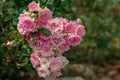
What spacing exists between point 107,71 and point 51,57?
2808 millimetres

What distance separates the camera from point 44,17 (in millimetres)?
3299

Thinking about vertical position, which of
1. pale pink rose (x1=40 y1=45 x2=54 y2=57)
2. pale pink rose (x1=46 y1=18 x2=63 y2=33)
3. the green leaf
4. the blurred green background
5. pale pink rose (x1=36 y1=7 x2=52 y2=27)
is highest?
pale pink rose (x1=36 y1=7 x2=52 y2=27)

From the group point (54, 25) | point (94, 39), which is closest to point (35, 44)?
point (54, 25)

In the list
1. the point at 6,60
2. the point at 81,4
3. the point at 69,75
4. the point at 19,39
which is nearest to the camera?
the point at 19,39

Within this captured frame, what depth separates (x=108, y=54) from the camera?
6.18 metres

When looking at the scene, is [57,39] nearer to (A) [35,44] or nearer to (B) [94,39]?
(A) [35,44]

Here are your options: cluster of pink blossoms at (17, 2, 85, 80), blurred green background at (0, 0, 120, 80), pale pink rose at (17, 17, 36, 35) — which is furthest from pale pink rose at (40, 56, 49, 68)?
blurred green background at (0, 0, 120, 80)

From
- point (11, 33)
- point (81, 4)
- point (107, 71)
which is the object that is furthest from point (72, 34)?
point (107, 71)

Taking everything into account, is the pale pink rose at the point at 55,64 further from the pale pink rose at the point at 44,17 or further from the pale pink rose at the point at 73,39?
the pale pink rose at the point at 44,17

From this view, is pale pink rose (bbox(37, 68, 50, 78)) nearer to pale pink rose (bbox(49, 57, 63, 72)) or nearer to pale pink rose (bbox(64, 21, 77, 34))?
pale pink rose (bbox(49, 57, 63, 72))

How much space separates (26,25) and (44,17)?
0.47 ft

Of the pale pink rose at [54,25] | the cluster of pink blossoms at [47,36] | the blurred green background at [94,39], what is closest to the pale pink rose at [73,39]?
the cluster of pink blossoms at [47,36]

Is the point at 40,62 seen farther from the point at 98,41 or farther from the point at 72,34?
the point at 98,41

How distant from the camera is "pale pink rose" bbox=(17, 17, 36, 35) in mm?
3244
